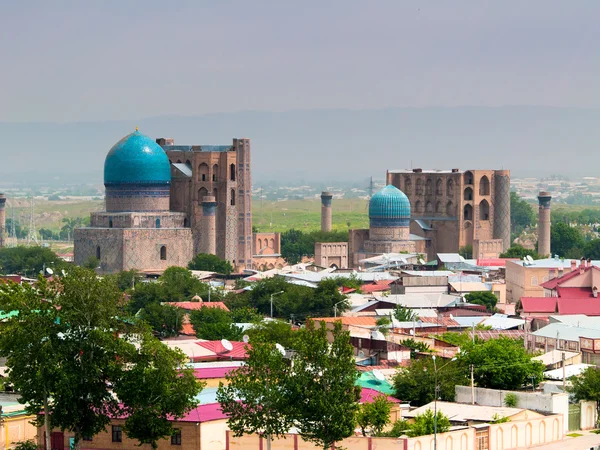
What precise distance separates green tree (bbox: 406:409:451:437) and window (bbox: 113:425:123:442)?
6452 mm

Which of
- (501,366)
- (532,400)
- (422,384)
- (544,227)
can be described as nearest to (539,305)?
(501,366)

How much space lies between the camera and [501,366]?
47.7 m

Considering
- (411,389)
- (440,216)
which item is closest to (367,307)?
(411,389)

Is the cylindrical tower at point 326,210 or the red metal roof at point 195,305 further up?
the cylindrical tower at point 326,210

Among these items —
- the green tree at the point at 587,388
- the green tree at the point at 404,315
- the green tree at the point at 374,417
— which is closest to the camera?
the green tree at the point at 374,417

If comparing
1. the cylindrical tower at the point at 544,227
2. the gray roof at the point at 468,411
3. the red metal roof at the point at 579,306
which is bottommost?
the gray roof at the point at 468,411

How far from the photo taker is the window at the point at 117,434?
4159 cm

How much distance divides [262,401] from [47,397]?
4.83 metres

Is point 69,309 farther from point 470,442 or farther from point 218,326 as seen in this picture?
point 218,326

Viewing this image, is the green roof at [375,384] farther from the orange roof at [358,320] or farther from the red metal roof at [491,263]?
the red metal roof at [491,263]

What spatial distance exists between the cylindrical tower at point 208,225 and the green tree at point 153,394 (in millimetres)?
58671

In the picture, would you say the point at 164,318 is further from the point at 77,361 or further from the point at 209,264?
the point at 209,264

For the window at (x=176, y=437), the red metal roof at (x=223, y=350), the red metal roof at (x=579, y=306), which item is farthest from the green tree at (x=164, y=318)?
the window at (x=176, y=437)

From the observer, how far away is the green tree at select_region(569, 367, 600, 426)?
46.1 meters
